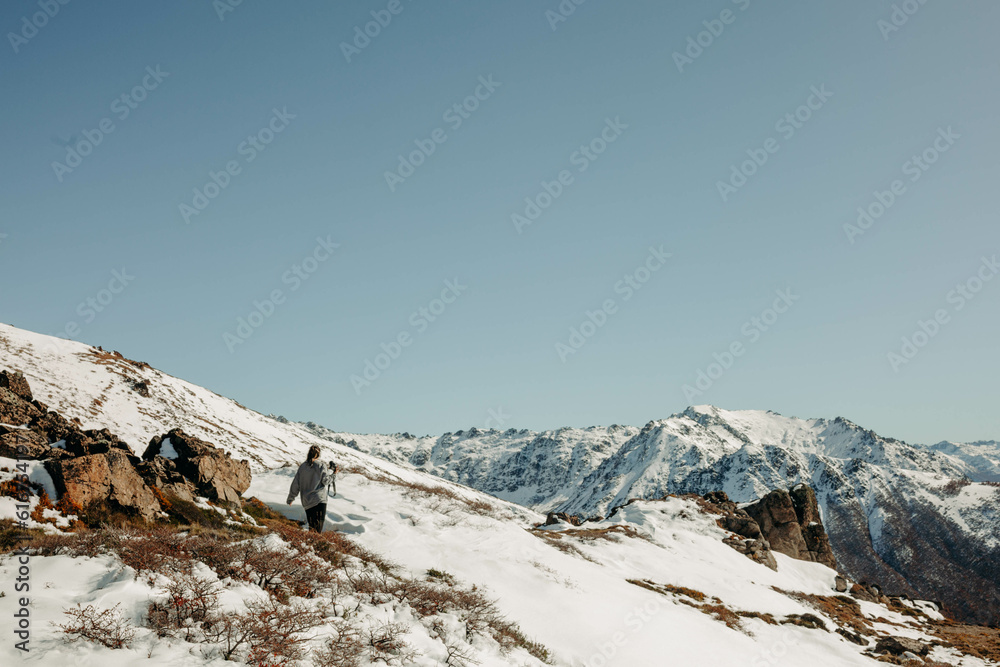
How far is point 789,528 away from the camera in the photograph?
46469 mm

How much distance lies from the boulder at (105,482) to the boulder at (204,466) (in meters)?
2.39

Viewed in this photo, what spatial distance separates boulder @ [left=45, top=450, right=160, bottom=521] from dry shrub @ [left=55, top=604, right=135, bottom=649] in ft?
17.8

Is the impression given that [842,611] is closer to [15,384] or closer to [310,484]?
[310,484]

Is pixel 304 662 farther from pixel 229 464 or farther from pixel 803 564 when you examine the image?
pixel 803 564

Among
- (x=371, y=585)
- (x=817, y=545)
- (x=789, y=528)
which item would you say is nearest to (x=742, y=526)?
(x=789, y=528)

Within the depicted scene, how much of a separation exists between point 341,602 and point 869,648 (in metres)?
25.3

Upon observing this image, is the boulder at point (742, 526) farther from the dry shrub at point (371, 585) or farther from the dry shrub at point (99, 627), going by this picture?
the dry shrub at point (99, 627)

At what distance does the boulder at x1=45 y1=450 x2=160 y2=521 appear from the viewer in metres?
10.7

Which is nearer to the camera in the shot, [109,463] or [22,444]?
[22,444]

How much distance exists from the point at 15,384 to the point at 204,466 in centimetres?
701

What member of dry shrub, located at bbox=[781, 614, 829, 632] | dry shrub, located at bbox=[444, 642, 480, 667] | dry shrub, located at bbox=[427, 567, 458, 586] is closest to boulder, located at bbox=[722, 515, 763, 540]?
dry shrub, located at bbox=[781, 614, 829, 632]

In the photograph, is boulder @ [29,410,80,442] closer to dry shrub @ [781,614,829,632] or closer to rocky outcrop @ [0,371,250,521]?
rocky outcrop @ [0,371,250,521]

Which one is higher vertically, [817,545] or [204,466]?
[817,545]

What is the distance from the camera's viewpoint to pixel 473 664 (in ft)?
27.3
